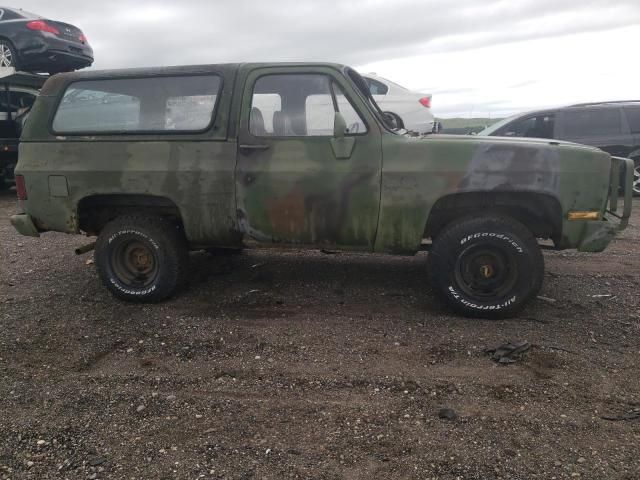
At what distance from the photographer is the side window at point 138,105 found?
14.3 feet

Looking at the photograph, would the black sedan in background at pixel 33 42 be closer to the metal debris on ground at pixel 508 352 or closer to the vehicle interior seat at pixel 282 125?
the vehicle interior seat at pixel 282 125

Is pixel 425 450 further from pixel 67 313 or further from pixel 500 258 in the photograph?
pixel 67 313

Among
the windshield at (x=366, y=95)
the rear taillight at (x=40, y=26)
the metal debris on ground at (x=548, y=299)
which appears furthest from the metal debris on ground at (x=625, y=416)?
the rear taillight at (x=40, y=26)

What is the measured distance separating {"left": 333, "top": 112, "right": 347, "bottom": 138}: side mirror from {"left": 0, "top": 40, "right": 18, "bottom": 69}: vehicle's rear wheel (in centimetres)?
971

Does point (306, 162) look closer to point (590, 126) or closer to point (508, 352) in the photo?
point (508, 352)

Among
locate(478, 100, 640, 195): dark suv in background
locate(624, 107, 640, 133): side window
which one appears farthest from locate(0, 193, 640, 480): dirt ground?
locate(624, 107, 640, 133): side window

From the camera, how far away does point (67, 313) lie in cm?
450

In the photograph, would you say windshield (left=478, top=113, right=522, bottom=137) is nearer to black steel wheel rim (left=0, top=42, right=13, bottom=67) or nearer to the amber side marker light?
the amber side marker light

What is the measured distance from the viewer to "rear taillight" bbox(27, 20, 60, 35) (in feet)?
35.3

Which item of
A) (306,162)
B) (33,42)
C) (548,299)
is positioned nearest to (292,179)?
(306,162)

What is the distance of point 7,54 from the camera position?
10.9 meters

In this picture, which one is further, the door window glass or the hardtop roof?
the door window glass

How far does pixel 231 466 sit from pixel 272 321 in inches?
69.0

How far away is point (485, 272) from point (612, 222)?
1025 millimetres
